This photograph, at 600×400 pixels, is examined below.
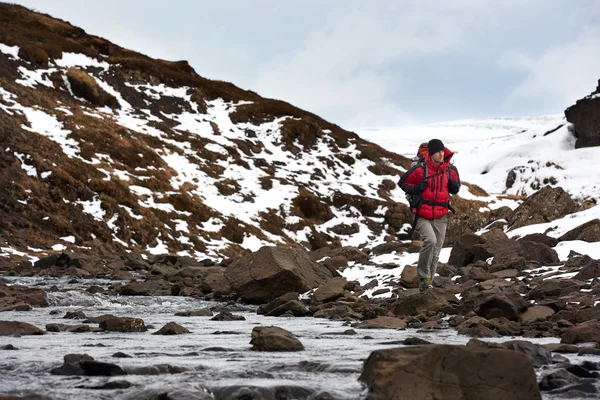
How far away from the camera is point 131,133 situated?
45.5 meters

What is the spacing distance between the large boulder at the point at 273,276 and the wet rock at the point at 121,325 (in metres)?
4.99

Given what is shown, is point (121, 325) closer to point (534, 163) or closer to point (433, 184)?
point (433, 184)

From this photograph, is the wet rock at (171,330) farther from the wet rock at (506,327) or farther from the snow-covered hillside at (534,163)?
the snow-covered hillside at (534,163)

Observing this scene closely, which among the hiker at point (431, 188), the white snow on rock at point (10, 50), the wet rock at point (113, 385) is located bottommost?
the wet rock at point (113, 385)

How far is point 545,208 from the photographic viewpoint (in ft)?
69.7

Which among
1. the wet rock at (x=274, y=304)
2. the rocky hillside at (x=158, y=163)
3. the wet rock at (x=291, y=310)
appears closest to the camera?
the wet rock at (x=291, y=310)

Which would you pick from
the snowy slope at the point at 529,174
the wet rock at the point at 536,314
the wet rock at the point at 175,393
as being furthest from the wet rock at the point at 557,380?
the snowy slope at the point at 529,174

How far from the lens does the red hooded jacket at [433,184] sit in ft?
36.1

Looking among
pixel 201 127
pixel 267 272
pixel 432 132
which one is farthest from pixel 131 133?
pixel 432 132

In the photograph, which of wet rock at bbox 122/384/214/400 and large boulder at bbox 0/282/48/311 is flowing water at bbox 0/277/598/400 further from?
large boulder at bbox 0/282/48/311

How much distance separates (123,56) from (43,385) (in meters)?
63.1

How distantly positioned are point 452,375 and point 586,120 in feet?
192

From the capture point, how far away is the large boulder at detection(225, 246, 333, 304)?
14.1m

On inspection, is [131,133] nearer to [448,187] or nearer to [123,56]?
[123,56]
